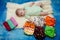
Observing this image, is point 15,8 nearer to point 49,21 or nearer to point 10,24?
point 10,24

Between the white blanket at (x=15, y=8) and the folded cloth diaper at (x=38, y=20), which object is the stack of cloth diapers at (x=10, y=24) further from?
the folded cloth diaper at (x=38, y=20)

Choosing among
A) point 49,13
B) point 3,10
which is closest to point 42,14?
point 49,13

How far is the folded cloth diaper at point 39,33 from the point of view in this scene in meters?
A: 1.04

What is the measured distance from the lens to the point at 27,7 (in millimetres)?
1185

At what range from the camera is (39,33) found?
41.4 inches

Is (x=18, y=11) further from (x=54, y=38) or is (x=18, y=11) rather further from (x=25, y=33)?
(x=54, y=38)

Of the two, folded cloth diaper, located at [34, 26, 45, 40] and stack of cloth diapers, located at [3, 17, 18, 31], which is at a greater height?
stack of cloth diapers, located at [3, 17, 18, 31]

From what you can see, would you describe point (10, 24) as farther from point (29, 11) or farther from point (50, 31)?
point (50, 31)

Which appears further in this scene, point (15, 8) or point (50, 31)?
point (15, 8)

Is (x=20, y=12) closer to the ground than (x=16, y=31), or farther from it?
farther from it

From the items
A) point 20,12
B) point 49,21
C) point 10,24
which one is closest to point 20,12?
point 20,12

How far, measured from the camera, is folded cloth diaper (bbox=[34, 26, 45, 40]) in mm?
1045

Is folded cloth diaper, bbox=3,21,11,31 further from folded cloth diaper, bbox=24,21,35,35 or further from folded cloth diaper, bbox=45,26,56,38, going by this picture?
folded cloth diaper, bbox=45,26,56,38

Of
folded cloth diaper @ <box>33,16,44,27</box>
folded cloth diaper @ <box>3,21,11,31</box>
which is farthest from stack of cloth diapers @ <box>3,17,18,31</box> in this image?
folded cloth diaper @ <box>33,16,44,27</box>
